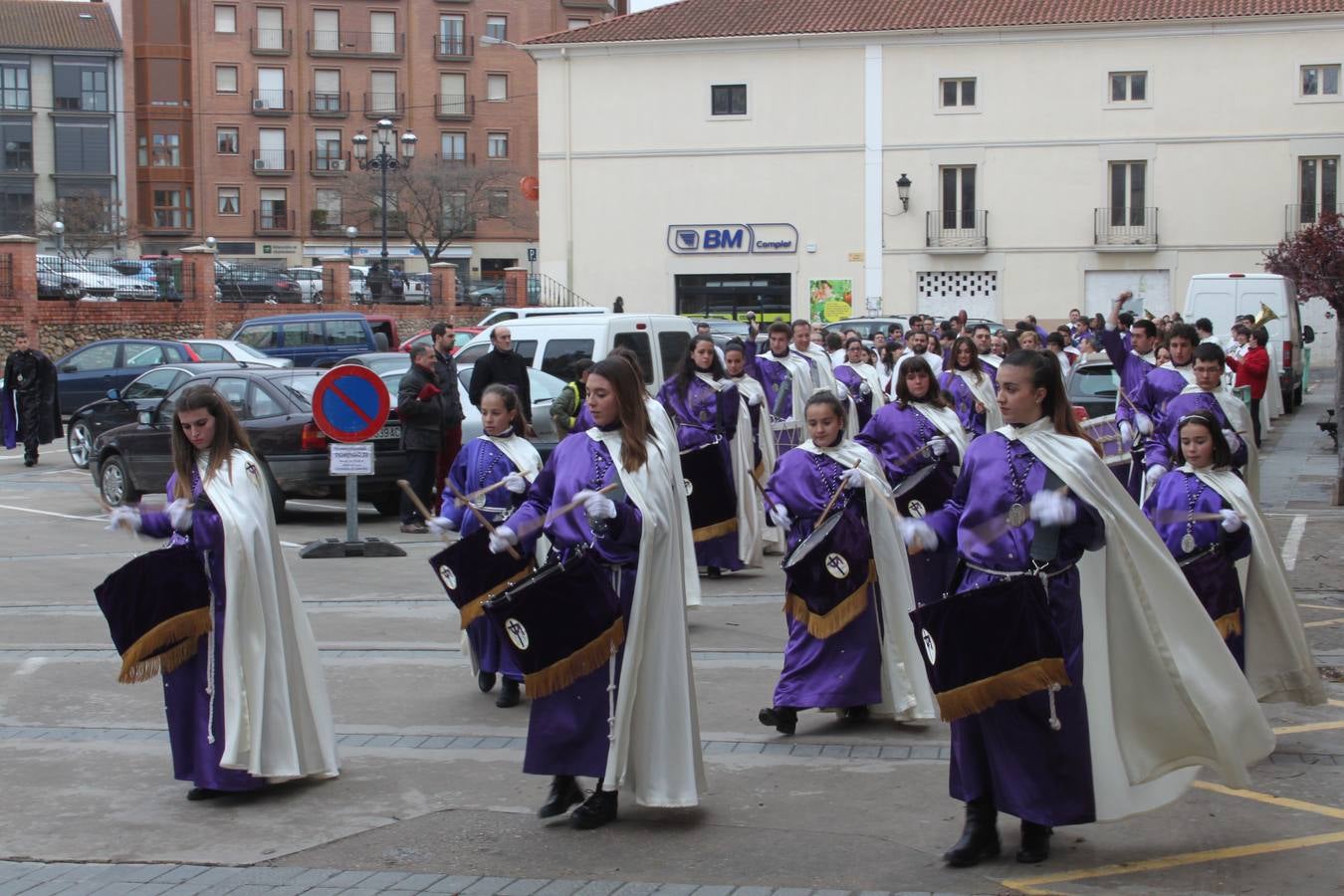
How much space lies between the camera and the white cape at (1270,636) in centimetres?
744

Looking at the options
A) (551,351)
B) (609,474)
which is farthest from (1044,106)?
(609,474)

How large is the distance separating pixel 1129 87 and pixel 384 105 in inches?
1490

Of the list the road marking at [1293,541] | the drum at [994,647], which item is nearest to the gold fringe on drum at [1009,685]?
the drum at [994,647]

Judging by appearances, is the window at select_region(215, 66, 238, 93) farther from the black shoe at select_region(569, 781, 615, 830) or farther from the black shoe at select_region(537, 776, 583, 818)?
the black shoe at select_region(569, 781, 615, 830)

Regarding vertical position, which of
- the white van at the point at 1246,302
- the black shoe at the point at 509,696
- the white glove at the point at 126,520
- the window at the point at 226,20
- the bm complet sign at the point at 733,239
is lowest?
the black shoe at the point at 509,696

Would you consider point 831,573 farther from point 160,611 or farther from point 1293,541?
point 1293,541

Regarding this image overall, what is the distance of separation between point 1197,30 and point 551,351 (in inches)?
1199

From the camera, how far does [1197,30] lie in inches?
1692

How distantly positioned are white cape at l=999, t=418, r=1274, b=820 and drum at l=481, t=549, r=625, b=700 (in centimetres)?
156

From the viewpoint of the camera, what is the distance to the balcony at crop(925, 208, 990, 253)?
147 feet

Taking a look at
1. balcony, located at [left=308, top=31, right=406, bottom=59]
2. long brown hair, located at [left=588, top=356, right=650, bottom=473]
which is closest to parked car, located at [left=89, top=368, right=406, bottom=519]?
long brown hair, located at [left=588, top=356, right=650, bottom=473]

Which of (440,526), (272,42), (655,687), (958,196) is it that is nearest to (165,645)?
(440,526)

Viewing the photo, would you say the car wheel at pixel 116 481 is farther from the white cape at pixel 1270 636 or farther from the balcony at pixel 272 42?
the balcony at pixel 272 42

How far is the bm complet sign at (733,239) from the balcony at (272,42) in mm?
32194
